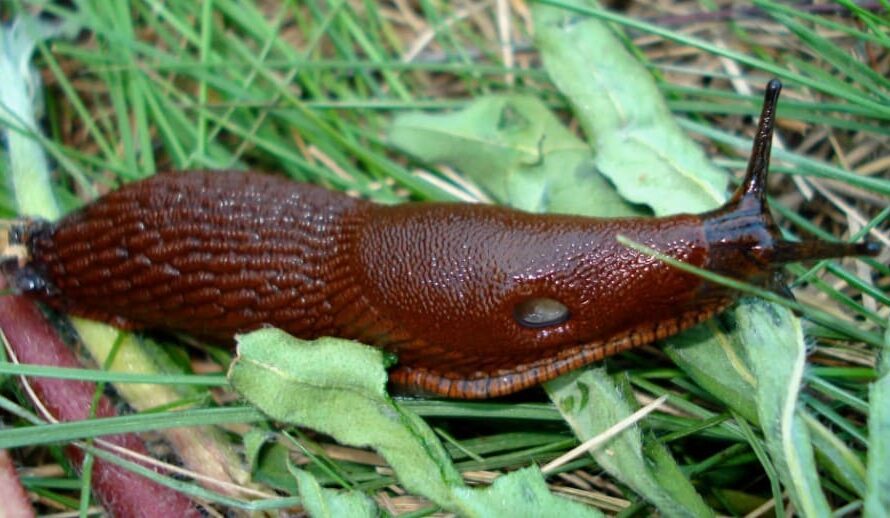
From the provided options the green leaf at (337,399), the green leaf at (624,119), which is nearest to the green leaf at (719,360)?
the green leaf at (624,119)

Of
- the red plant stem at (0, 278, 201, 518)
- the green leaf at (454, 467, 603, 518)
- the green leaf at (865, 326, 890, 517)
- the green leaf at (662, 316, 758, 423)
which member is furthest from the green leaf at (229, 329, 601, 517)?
the green leaf at (865, 326, 890, 517)

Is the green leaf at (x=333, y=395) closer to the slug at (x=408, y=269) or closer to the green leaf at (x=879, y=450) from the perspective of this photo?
the slug at (x=408, y=269)

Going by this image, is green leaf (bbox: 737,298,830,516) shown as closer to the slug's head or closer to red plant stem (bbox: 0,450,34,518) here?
the slug's head

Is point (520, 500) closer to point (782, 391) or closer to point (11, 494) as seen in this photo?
point (782, 391)

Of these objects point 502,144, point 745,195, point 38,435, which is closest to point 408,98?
point 502,144

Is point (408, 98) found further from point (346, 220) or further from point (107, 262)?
point (107, 262)

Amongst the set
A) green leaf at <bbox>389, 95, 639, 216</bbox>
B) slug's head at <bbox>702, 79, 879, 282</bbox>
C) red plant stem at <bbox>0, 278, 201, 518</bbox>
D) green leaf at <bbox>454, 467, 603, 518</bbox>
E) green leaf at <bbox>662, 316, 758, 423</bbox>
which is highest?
green leaf at <bbox>389, 95, 639, 216</bbox>
